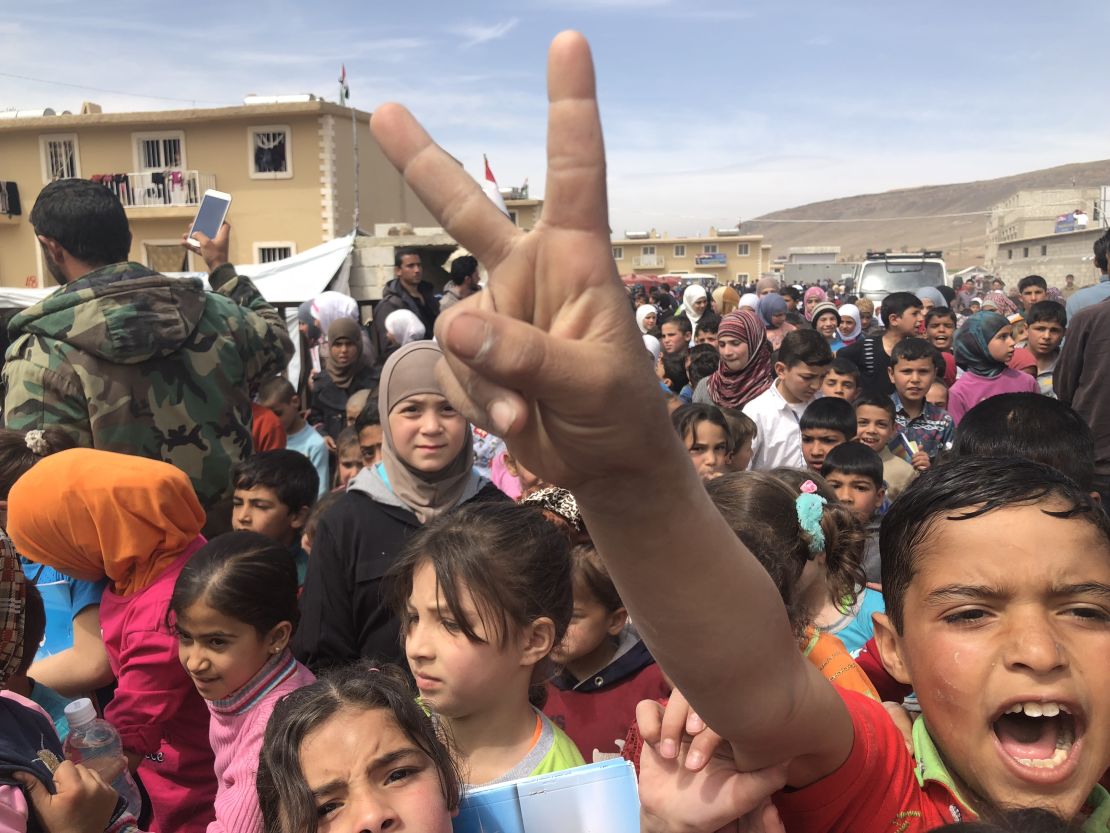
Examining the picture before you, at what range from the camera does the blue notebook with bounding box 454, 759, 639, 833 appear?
1.56 m

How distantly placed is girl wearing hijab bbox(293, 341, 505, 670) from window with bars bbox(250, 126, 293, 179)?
29.1 meters

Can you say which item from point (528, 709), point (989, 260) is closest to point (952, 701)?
point (528, 709)

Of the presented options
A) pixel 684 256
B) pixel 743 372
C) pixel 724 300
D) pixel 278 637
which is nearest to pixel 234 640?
pixel 278 637

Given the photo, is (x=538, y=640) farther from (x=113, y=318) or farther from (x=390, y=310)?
(x=390, y=310)

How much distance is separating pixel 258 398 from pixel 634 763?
4203mm

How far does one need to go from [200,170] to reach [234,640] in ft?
106

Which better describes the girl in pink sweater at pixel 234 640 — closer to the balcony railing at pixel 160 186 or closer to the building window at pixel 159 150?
the balcony railing at pixel 160 186

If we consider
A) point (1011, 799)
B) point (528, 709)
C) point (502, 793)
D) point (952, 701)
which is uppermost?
point (952, 701)

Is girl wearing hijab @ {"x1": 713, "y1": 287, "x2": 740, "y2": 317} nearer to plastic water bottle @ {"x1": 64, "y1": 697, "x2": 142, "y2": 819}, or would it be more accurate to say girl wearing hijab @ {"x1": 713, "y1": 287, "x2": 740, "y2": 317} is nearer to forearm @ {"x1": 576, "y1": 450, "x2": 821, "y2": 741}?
plastic water bottle @ {"x1": 64, "y1": 697, "x2": 142, "y2": 819}

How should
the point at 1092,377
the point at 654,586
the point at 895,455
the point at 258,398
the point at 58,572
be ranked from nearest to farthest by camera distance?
the point at 654,586, the point at 58,572, the point at 1092,377, the point at 895,455, the point at 258,398

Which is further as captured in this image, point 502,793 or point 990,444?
point 990,444

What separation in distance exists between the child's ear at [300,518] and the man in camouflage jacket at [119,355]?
369 mm

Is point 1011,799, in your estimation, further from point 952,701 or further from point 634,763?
point 634,763

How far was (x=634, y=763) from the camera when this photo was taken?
5.48 feet
